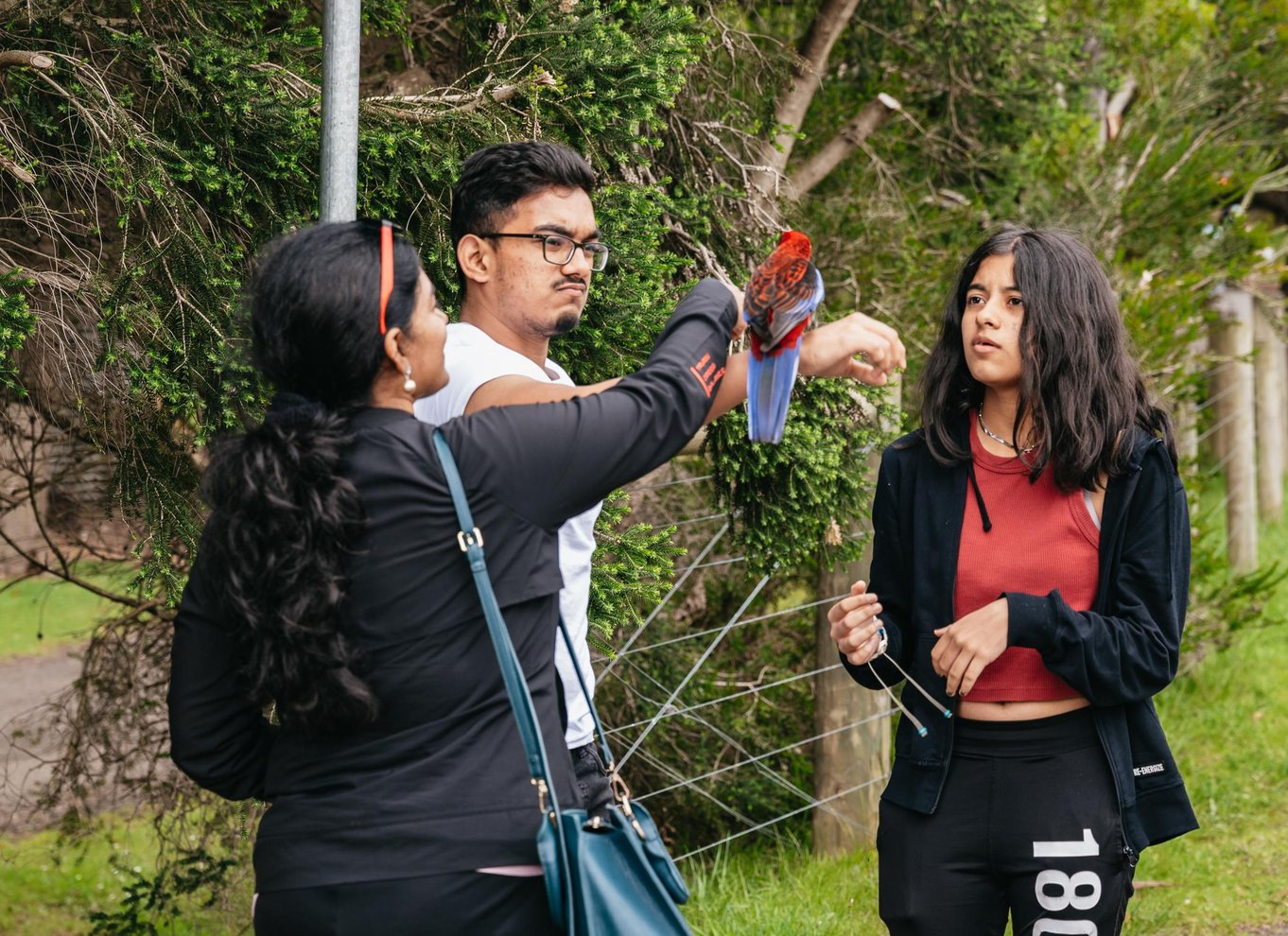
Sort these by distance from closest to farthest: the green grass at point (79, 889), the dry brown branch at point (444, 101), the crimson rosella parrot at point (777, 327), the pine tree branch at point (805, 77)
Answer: the crimson rosella parrot at point (777, 327) < the dry brown branch at point (444, 101) < the green grass at point (79, 889) < the pine tree branch at point (805, 77)

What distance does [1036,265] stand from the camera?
2758 millimetres

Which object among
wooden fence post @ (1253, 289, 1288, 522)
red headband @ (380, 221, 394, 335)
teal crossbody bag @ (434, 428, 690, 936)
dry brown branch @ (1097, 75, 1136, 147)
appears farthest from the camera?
wooden fence post @ (1253, 289, 1288, 522)

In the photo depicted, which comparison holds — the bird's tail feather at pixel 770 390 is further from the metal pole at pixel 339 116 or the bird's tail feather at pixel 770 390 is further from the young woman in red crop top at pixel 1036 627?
the metal pole at pixel 339 116

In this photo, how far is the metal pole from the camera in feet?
7.84

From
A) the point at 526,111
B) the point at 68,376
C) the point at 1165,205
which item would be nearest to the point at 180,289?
the point at 68,376

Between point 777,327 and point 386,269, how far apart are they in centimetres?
58

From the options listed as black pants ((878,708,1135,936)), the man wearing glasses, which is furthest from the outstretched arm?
black pants ((878,708,1135,936))

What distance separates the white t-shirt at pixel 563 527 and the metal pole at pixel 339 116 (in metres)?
0.37

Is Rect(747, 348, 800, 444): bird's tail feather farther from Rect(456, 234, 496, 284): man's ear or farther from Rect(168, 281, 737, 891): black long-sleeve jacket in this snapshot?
Rect(456, 234, 496, 284): man's ear

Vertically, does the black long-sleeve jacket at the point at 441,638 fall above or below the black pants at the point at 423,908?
above

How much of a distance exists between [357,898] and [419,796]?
16 centimetres

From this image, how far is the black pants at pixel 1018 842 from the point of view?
2.54 meters

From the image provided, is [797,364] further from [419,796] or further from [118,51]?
[118,51]

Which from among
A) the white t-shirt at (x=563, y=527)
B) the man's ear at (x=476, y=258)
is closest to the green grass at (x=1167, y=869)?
the white t-shirt at (x=563, y=527)
